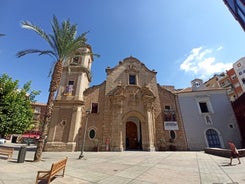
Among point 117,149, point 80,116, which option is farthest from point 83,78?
point 117,149

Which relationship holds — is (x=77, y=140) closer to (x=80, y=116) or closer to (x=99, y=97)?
(x=80, y=116)

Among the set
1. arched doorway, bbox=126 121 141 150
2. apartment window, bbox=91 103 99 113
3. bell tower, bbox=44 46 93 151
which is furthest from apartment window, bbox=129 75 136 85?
bell tower, bbox=44 46 93 151

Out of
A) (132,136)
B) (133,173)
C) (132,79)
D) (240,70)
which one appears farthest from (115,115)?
(240,70)

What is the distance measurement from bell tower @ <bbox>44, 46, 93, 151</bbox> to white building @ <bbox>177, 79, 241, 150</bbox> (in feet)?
50.7

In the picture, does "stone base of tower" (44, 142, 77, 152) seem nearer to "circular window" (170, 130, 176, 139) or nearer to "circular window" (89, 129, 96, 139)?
"circular window" (89, 129, 96, 139)

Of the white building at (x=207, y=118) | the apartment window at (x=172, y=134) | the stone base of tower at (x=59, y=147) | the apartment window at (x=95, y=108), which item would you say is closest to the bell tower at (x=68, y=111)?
the stone base of tower at (x=59, y=147)

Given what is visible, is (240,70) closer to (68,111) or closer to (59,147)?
(68,111)

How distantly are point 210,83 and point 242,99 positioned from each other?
→ 31.7m

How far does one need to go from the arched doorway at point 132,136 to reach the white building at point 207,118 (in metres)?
6.92

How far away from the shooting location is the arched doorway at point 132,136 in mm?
19034

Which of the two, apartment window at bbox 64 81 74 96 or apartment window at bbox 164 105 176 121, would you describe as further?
apartment window at bbox 164 105 176 121

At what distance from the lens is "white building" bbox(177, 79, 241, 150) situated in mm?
18016

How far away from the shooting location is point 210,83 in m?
45.6

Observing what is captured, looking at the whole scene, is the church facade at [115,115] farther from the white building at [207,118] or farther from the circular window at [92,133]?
the white building at [207,118]
